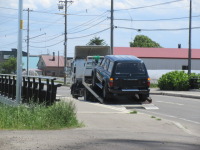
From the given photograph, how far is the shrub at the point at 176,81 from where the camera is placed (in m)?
34.2

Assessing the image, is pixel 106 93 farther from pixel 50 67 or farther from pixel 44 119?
pixel 50 67

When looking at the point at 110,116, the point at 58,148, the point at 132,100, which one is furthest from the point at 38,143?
the point at 132,100

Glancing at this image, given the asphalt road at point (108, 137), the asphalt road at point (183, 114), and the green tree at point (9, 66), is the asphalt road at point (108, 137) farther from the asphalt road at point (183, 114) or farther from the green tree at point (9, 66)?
the green tree at point (9, 66)

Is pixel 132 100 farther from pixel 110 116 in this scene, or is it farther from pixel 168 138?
pixel 168 138

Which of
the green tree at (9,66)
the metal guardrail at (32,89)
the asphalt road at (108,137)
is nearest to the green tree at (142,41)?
the green tree at (9,66)

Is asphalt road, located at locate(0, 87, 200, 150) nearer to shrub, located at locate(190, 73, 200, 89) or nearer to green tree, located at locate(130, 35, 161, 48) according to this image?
shrub, located at locate(190, 73, 200, 89)

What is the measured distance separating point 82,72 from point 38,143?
670 inches

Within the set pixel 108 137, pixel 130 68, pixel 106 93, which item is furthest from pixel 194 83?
pixel 108 137

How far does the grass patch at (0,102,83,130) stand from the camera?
11.3m

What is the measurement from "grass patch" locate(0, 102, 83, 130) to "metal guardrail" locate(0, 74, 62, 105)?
2.14 meters

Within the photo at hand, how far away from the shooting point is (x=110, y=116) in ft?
46.5

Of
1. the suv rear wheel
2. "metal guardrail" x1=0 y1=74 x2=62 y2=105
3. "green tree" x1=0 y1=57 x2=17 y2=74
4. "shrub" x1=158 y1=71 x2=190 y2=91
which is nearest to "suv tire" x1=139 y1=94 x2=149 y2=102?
the suv rear wheel

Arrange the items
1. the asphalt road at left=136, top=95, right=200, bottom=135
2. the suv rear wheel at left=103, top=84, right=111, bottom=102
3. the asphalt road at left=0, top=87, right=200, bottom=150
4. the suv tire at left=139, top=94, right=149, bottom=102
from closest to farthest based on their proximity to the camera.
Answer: the asphalt road at left=0, top=87, right=200, bottom=150
the asphalt road at left=136, top=95, right=200, bottom=135
the suv rear wheel at left=103, top=84, right=111, bottom=102
the suv tire at left=139, top=94, right=149, bottom=102

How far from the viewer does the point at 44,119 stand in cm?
1159
